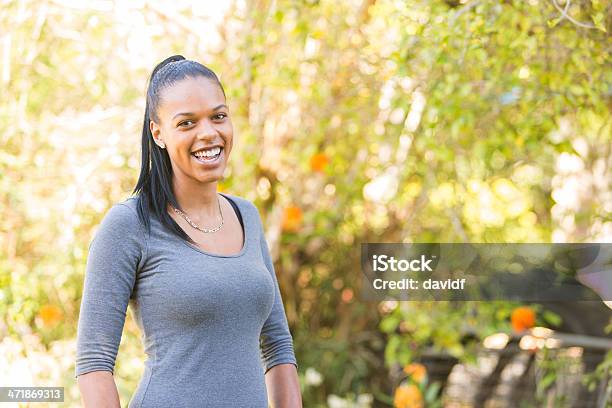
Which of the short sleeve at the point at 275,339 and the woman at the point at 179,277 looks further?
the short sleeve at the point at 275,339

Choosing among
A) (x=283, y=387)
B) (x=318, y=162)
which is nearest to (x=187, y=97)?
(x=283, y=387)

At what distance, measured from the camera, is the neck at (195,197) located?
5.48 ft

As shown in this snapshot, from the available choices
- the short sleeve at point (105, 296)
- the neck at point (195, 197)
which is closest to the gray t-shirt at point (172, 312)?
the short sleeve at point (105, 296)

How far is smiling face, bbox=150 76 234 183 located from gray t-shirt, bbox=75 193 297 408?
128mm

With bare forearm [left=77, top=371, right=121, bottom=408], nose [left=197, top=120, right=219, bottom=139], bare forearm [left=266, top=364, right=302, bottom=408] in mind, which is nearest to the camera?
bare forearm [left=77, top=371, right=121, bottom=408]

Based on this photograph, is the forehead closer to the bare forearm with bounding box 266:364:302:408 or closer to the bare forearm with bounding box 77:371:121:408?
the bare forearm with bounding box 77:371:121:408

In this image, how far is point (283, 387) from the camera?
182cm

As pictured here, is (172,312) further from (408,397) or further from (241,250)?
(408,397)

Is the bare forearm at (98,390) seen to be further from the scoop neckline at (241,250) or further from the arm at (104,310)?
the scoop neckline at (241,250)

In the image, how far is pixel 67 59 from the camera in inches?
133

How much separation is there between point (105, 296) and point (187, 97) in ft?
1.29

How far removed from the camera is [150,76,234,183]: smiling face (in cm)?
159

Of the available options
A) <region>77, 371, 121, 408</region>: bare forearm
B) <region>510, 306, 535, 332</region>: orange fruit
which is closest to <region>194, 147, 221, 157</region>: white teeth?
<region>77, 371, 121, 408</region>: bare forearm

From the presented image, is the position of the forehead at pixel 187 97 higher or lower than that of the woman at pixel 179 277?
higher
